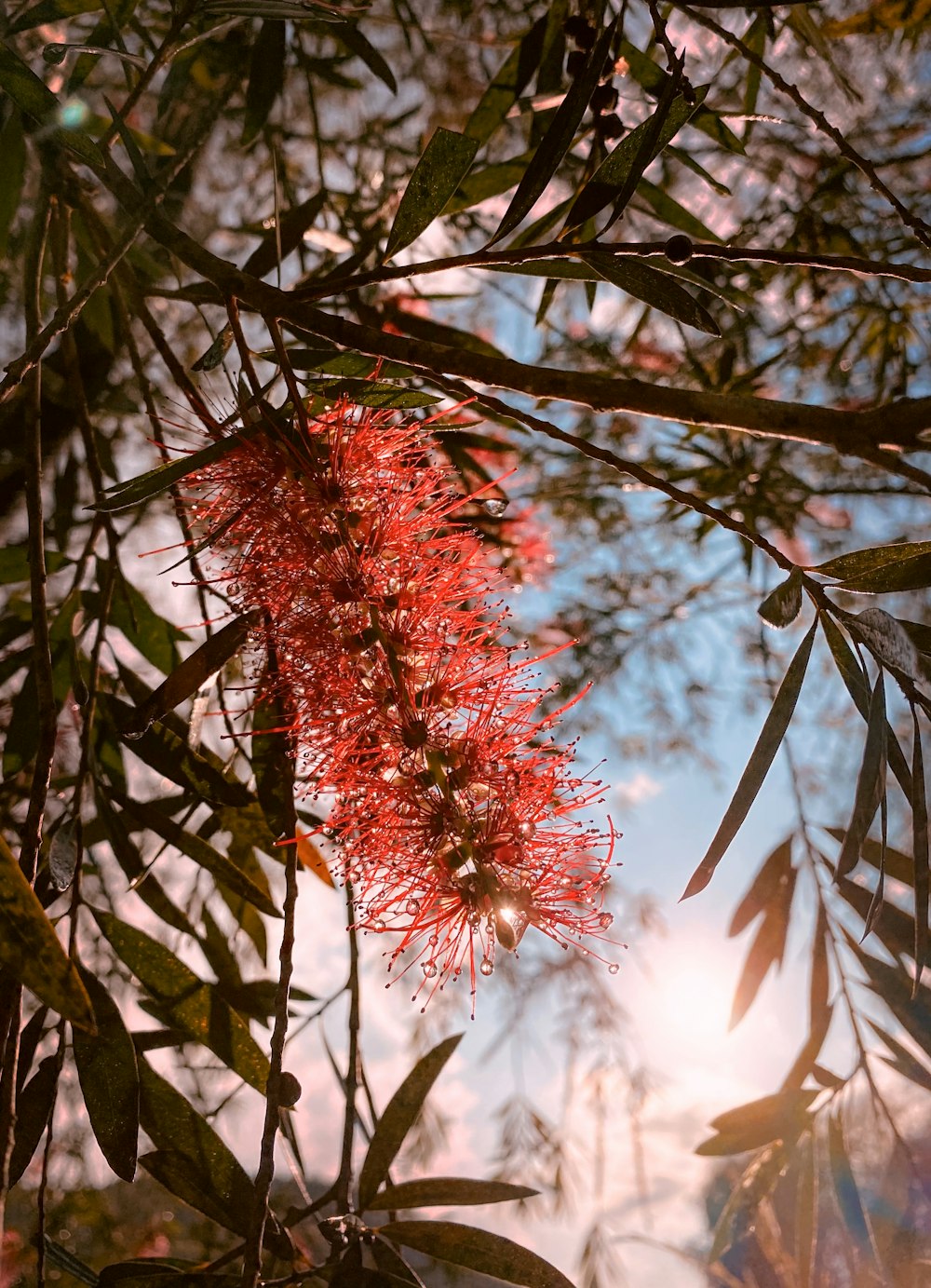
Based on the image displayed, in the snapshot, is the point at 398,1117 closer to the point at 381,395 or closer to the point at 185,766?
the point at 185,766

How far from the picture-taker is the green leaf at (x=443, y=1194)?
0.89 m

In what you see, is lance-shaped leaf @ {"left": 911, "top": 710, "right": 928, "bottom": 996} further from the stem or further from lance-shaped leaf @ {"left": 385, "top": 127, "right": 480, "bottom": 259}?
lance-shaped leaf @ {"left": 385, "top": 127, "right": 480, "bottom": 259}

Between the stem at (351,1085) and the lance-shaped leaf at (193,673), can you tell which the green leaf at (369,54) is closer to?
the lance-shaped leaf at (193,673)

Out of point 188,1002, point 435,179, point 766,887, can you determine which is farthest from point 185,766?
point 766,887

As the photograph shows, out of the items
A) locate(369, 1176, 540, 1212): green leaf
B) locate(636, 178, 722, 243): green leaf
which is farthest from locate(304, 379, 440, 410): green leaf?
locate(369, 1176, 540, 1212): green leaf

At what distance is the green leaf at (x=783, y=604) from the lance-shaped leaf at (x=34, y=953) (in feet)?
1.72

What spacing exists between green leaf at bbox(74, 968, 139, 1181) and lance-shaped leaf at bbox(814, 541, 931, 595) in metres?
0.71

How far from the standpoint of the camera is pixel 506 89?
4.07 feet

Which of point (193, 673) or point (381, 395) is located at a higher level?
point (381, 395)

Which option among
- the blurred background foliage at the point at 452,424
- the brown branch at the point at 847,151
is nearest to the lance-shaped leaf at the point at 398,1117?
the blurred background foliage at the point at 452,424

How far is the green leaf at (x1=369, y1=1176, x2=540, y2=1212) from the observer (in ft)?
2.91

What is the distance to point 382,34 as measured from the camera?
274 cm

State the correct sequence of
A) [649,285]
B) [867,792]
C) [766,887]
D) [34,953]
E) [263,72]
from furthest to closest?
1. [263,72]
2. [766,887]
3. [649,285]
4. [867,792]
5. [34,953]

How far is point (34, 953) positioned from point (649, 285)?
2.26ft
